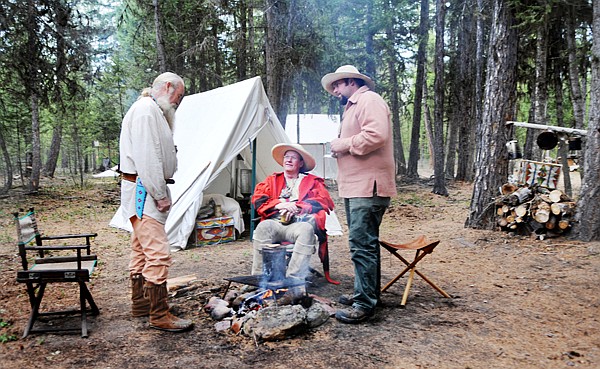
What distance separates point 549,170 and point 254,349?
15.9ft

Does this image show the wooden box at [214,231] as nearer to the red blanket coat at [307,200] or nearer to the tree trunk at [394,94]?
the red blanket coat at [307,200]

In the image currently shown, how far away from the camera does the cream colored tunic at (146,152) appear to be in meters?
2.63

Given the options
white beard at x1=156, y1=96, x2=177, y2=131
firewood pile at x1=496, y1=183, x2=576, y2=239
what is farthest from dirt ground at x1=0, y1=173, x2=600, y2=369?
white beard at x1=156, y1=96, x2=177, y2=131

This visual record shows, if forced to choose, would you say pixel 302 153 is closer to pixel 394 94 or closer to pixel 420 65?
pixel 420 65

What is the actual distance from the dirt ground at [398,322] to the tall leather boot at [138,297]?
0.07 meters

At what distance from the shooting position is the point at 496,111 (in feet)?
18.3

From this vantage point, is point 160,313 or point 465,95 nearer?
point 160,313

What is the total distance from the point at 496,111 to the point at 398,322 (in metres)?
3.92

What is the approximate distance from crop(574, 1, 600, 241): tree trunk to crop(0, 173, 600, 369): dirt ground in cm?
26

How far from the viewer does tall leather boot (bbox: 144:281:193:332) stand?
2.71 m

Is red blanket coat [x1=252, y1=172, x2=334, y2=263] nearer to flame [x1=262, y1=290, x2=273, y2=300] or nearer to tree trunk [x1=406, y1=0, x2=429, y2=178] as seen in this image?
A: flame [x1=262, y1=290, x2=273, y2=300]

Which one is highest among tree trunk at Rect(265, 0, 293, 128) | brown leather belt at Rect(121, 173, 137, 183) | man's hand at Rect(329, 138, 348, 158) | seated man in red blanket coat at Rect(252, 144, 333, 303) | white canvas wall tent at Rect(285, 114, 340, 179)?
tree trunk at Rect(265, 0, 293, 128)

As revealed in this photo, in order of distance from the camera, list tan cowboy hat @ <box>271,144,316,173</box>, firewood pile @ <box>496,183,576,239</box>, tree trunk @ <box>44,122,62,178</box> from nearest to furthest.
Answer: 1. tan cowboy hat @ <box>271,144,316,173</box>
2. firewood pile @ <box>496,183,576,239</box>
3. tree trunk @ <box>44,122,62,178</box>

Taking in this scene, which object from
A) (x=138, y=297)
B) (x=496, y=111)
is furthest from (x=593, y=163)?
(x=138, y=297)
